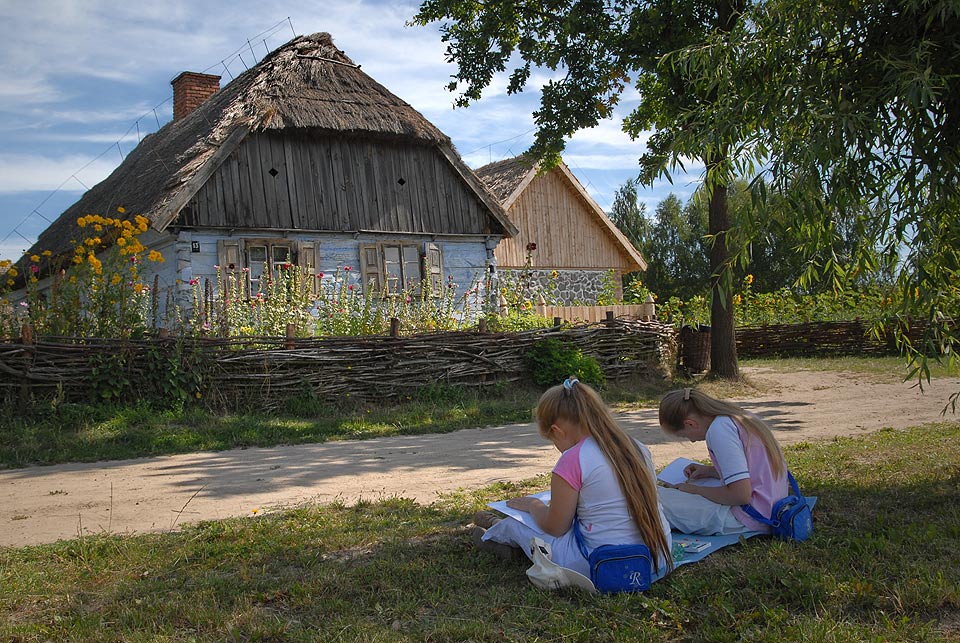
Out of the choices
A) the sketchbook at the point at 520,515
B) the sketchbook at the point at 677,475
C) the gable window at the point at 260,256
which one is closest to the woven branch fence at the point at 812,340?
the gable window at the point at 260,256

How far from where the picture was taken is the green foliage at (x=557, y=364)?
11969 mm

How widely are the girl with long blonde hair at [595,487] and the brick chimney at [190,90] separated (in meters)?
19.3

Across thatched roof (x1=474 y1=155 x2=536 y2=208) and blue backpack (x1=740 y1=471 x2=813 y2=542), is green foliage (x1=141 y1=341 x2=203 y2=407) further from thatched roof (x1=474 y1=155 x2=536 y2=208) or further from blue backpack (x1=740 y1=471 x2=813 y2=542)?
thatched roof (x1=474 y1=155 x2=536 y2=208)

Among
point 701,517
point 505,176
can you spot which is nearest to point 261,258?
point 701,517

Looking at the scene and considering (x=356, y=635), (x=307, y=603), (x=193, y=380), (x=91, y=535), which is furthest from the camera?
(x=193, y=380)

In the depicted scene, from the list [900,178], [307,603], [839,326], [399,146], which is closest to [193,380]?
[307,603]

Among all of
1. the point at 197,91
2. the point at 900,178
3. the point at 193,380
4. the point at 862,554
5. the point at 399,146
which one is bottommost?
the point at 862,554

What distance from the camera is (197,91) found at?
822 inches

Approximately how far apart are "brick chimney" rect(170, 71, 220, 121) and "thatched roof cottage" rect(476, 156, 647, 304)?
887 cm

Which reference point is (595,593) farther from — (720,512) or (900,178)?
(900,178)

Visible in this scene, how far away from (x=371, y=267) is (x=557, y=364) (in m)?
5.53

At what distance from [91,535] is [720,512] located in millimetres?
3531

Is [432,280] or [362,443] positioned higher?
[432,280]

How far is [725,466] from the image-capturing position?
13.4 ft
